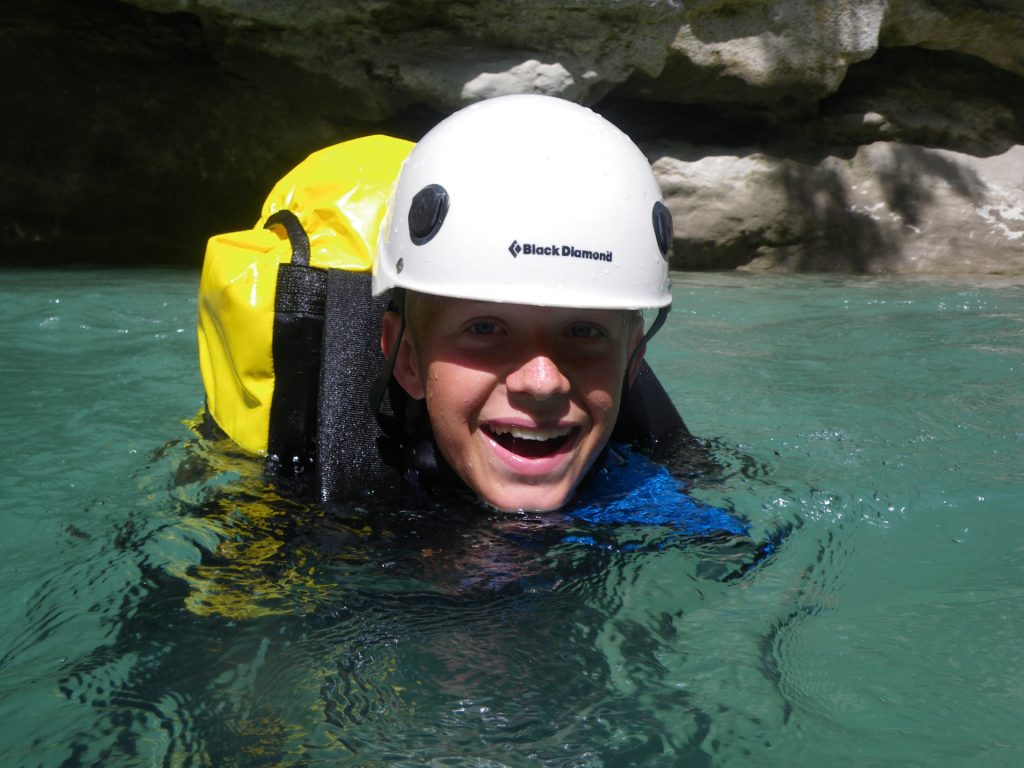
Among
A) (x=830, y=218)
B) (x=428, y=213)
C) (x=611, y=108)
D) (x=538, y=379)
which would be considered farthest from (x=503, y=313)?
(x=611, y=108)

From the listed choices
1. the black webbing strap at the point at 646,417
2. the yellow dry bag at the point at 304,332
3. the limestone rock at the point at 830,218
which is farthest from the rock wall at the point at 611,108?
the black webbing strap at the point at 646,417

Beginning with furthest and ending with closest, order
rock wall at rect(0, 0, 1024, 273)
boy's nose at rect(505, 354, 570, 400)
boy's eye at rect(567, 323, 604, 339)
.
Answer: rock wall at rect(0, 0, 1024, 273) → boy's eye at rect(567, 323, 604, 339) → boy's nose at rect(505, 354, 570, 400)

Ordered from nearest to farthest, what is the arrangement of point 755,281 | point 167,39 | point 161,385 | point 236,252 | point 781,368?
1. point 236,252
2. point 161,385
3. point 781,368
4. point 755,281
5. point 167,39

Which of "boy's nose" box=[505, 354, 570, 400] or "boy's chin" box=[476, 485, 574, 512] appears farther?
"boy's chin" box=[476, 485, 574, 512]

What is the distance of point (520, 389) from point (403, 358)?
15.2 inches

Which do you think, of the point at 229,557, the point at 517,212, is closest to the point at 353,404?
the point at 229,557

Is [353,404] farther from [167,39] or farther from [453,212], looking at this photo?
[167,39]

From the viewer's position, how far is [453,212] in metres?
2.22

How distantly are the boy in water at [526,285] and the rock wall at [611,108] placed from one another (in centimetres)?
428

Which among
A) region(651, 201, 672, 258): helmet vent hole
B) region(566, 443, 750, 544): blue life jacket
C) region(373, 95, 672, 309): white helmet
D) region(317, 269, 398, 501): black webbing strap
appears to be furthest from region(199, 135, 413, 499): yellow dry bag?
region(651, 201, 672, 258): helmet vent hole

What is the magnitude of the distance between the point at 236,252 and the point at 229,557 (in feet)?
2.75

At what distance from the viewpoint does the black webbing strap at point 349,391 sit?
2336mm

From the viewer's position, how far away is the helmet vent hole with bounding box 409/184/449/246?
87.7 inches

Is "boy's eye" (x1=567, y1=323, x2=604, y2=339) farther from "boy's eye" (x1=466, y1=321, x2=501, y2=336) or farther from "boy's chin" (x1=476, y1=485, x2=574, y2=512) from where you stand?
"boy's chin" (x1=476, y1=485, x2=574, y2=512)
